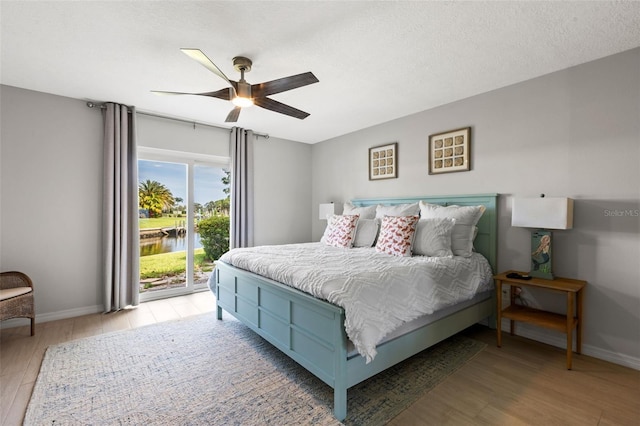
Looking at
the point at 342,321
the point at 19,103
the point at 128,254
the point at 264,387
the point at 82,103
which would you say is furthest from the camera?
the point at 128,254

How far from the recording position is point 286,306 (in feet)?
7.23

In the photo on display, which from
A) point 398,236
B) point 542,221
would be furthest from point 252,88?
point 542,221

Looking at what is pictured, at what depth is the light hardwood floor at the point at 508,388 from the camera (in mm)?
1773

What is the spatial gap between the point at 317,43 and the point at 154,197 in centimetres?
318

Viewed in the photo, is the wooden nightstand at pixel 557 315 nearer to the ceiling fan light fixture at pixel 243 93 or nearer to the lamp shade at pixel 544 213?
the lamp shade at pixel 544 213

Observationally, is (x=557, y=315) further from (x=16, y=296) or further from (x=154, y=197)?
(x=16, y=296)

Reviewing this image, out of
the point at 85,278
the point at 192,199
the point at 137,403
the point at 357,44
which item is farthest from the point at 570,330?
the point at 85,278

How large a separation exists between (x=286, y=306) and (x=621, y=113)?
312 cm

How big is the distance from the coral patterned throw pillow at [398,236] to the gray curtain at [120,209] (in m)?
3.08

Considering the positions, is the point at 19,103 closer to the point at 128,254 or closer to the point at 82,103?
the point at 82,103

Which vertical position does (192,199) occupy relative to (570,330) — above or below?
above

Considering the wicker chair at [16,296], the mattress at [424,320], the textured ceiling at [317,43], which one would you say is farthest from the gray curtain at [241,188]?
the mattress at [424,320]

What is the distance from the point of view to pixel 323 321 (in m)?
1.86

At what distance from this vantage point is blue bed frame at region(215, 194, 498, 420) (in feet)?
5.86
